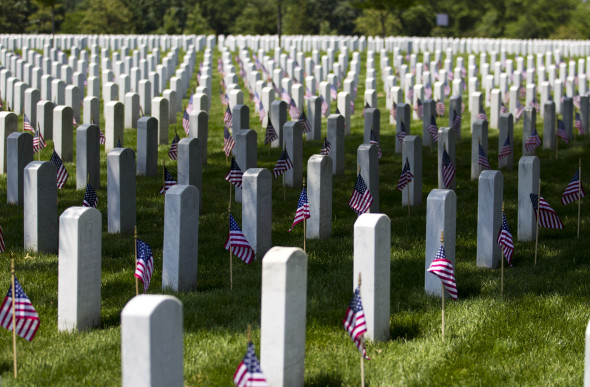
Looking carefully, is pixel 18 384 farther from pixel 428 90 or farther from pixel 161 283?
pixel 428 90

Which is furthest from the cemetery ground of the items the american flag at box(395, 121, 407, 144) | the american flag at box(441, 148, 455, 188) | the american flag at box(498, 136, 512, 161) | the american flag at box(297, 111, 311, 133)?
the american flag at box(297, 111, 311, 133)

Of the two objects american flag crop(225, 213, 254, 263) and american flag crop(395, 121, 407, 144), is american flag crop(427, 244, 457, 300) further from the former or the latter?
american flag crop(395, 121, 407, 144)

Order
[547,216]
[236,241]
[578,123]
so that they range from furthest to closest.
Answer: [578,123] < [547,216] < [236,241]

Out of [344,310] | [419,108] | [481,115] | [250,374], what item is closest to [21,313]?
[250,374]

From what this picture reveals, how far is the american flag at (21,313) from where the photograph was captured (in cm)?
562

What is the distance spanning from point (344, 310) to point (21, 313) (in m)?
2.39

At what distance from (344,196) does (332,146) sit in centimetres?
179

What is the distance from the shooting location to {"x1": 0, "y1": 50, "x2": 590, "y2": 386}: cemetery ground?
18.8ft

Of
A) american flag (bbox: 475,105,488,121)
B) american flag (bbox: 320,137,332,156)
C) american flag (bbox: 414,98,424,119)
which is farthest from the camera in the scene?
american flag (bbox: 414,98,424,119)

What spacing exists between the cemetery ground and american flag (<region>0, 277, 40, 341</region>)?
0.77 feet

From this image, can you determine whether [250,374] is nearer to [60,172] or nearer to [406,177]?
[406,177]

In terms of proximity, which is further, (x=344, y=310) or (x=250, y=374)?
(x=344, y=310)

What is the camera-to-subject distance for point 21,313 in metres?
5.63

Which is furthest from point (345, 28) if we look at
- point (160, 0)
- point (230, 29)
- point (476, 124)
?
point (476, 124)
